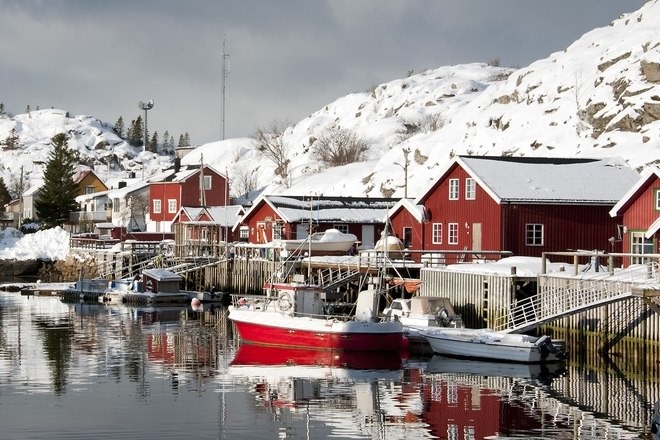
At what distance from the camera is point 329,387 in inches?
1506

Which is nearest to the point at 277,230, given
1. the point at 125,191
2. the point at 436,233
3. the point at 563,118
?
the point at 436,233

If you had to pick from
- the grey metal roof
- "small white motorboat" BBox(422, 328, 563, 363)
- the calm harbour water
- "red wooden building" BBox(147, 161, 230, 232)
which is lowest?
the calm harbour water

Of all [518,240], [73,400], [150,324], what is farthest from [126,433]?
[518,240]

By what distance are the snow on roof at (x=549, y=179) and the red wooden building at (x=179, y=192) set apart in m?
53.5

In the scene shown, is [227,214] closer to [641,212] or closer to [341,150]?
[641,212]

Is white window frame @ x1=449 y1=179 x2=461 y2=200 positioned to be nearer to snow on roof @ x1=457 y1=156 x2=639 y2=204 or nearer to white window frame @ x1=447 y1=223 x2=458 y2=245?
snow on roof @ x1=457 y1=156 x2=639 y2=204

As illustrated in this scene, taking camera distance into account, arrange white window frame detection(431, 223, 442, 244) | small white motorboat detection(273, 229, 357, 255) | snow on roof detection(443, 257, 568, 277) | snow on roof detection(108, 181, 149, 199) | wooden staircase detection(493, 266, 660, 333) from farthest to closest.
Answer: snow on roof detection(108, 181, 149, 199) → small white motorboat detection(273, 229, 357, 255) → white window frame detection(431, 223, 442, 244) → snow on roof detection(443, 257, 568, 277) → wooden staircase detection(493, 266, 660, 333)

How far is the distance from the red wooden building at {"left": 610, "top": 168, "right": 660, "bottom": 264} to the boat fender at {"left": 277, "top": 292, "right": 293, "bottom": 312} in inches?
665

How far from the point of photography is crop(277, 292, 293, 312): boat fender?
47594mm

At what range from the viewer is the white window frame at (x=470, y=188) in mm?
62000

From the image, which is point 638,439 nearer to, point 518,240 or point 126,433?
point 126,433

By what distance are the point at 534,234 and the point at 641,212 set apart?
8.03m

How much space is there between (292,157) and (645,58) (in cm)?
8785

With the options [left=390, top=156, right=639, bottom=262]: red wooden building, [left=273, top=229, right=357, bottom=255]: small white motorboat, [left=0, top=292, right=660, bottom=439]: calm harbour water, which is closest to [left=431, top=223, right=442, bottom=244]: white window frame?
[left=390, top=156, right=639, bottom=262]: red wooden building
